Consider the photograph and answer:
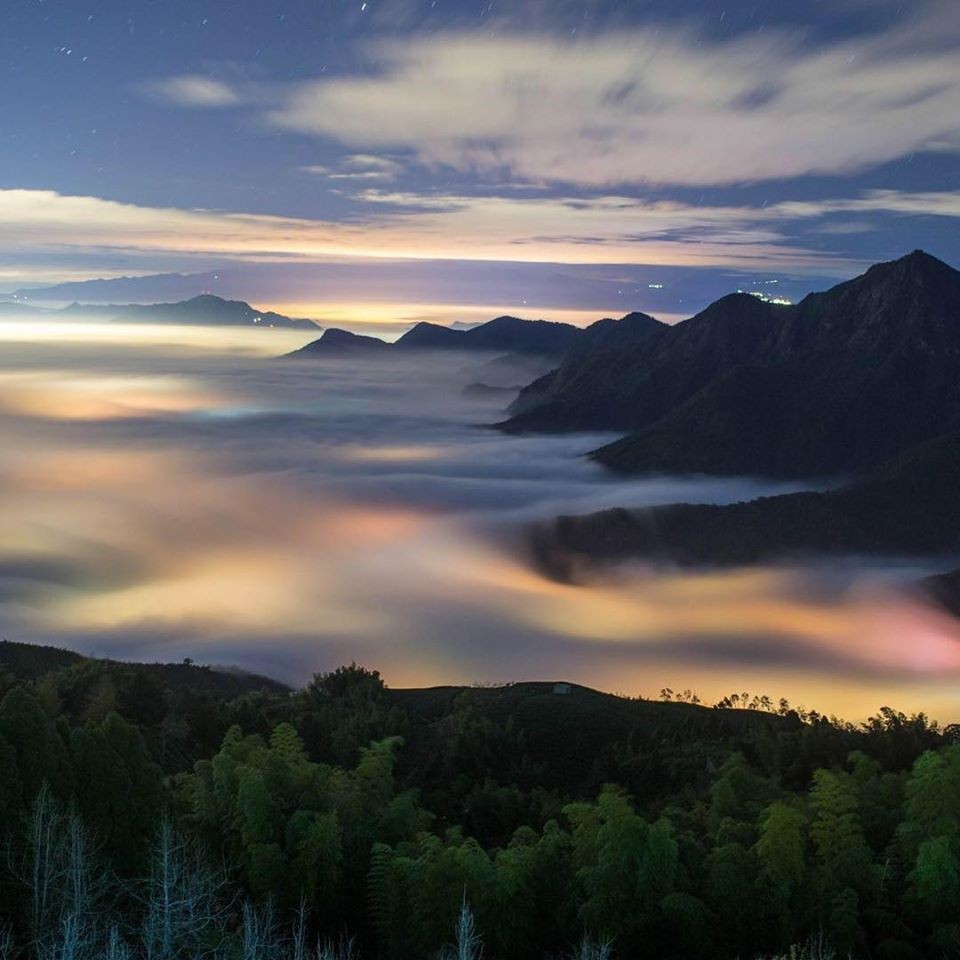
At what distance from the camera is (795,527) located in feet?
579

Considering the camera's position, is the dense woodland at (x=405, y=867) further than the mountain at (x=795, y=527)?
No

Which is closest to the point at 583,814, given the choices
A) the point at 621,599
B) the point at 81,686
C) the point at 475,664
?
the point at 81,686

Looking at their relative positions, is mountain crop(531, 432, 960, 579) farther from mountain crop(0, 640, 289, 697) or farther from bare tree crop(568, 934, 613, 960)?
bare tree crop(568, 934, 613, 960)

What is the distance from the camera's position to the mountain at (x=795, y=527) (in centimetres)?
17388

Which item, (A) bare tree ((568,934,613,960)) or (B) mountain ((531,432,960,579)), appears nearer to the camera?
(A) bare tree ((568,934,613,960))

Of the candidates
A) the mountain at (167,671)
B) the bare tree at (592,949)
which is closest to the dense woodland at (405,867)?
the bare tree at (592,949)

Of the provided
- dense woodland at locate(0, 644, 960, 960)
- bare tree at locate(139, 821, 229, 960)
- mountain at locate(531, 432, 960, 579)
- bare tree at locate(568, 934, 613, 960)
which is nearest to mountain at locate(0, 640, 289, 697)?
dense woodland at locate(0, 644, 960, 960)

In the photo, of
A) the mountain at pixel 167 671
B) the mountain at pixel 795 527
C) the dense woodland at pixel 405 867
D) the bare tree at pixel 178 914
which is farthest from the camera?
the mountain at pixel 795 527

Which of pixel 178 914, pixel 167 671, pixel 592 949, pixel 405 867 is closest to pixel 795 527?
pixel 167 671

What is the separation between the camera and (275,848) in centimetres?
2436

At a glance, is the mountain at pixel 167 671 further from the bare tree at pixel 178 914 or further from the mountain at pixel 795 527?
the mountain at pixel 795 527

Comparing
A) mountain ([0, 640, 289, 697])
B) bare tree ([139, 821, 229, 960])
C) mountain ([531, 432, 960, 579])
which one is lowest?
mountain ([0, 640, 289, 697])

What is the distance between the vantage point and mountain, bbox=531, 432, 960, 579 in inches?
6845

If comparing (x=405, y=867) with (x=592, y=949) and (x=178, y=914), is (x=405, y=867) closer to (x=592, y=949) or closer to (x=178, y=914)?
(x=592, y=949)
